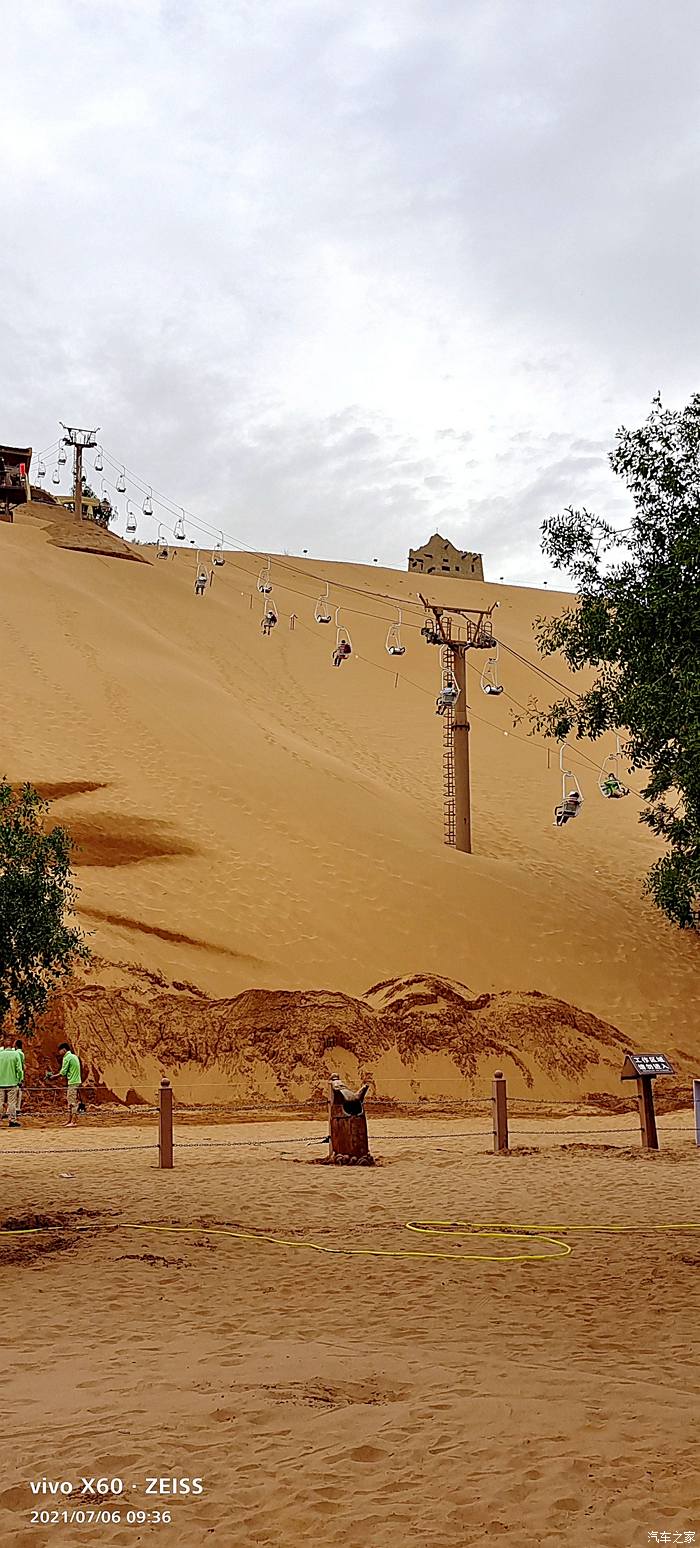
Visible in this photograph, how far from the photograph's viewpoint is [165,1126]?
524 inches

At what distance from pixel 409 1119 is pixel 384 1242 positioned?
10.4 m

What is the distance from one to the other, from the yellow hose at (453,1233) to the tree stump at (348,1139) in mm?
3650

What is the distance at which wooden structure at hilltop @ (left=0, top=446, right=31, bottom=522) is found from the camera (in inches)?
1822

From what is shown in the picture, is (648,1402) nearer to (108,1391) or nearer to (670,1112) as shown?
(108,1391)

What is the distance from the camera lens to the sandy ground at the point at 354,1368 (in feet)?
13.6

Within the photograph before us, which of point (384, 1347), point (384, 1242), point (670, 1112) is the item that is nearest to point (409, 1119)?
point (670, 1112)

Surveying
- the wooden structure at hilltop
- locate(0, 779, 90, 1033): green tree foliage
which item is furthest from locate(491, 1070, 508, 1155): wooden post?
the wooden structure at hilltop

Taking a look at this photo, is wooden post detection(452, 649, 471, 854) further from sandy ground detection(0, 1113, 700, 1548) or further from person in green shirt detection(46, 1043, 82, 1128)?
sandy ground detection(0, 1113, 700, 1548)

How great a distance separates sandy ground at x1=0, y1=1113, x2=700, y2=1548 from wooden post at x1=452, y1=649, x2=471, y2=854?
18.9 metres

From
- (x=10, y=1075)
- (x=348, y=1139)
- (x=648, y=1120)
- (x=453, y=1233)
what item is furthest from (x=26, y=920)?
(x=648, y=1120)

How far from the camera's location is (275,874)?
1046 inches

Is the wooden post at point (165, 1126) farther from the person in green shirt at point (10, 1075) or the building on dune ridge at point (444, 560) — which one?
the building on dune ridge at point (444, 560)

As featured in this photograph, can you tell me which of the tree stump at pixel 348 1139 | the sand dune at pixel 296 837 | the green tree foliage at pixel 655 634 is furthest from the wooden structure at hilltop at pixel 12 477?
the tree stump at pixel 348 1139

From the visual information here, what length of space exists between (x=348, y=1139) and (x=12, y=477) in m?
38.4
